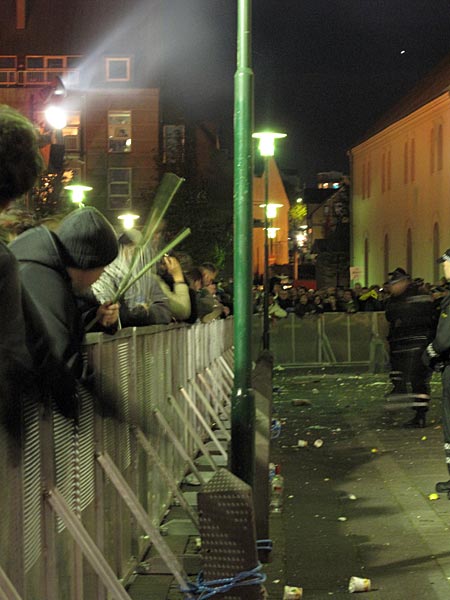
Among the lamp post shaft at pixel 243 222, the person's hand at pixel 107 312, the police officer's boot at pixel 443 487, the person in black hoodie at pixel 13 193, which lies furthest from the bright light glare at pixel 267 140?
the person in black hoodie at pixel 13 193

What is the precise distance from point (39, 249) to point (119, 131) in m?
56.3

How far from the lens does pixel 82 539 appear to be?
16.3 feet

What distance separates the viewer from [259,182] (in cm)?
9369

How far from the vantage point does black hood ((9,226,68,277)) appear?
16.2 ft

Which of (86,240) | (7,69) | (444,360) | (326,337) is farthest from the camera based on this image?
(7,69)

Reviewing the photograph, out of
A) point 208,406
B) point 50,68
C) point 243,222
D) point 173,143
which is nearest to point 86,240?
point 243,222

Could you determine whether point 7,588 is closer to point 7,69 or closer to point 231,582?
→ point 231,582

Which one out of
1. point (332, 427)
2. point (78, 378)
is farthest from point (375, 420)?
point (78, 378)

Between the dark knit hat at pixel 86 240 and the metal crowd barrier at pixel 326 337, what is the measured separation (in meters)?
25.4

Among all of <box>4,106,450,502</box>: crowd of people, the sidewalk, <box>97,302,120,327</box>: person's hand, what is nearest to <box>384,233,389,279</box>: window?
the sidewalk

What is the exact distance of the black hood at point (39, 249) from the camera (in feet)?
16.2

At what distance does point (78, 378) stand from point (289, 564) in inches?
131

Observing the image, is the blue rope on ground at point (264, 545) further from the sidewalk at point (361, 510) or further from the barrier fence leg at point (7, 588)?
the barrier fence leg at point (7, 588)

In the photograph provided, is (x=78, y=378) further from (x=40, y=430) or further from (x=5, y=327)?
(x=5, y=327)
